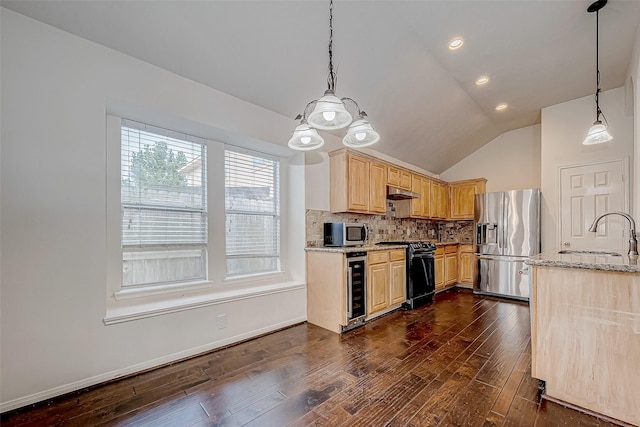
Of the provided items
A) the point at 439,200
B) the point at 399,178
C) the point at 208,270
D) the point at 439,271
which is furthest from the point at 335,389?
the point at 439,200

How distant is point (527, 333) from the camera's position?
3199mm

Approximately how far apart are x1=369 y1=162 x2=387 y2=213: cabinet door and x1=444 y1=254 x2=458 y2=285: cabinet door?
201 centimetres

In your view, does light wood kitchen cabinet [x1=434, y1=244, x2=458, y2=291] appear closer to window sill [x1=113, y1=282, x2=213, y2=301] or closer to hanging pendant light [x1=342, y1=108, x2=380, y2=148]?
hanging pendant light [x1=342, y1=108, x2=380, y2=148]

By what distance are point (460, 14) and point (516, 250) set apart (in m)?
3.89

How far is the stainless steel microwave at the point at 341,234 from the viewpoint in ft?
12.7

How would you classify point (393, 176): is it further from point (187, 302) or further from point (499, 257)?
point (187, 302)

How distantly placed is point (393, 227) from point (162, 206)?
3.96 meters

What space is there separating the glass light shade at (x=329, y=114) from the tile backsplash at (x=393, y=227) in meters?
1.76

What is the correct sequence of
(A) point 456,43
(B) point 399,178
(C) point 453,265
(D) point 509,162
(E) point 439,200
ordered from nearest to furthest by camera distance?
(A) point 456,43 → (B) point 399,178 → (C) point 453,265 → (D) point 509,162 → (E) point 439,200

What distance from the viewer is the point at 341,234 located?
3869 millimetres

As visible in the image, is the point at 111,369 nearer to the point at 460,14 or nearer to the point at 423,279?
the point at 423,279

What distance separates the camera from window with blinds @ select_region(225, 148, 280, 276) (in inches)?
133

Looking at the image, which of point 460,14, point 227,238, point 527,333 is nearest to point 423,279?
point 527,333

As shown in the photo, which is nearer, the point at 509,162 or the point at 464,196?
the point at 509,162
